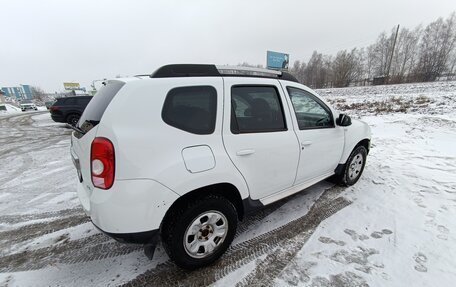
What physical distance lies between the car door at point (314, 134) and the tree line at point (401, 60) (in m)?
48.3

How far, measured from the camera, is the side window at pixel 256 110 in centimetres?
222

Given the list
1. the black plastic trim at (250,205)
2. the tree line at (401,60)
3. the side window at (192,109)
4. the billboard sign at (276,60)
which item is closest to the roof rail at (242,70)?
the side window at (192,109)

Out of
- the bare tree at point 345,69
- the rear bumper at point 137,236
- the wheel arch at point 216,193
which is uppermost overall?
the bare tree at point 345,69

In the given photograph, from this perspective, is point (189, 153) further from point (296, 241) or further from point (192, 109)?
point (296, 241)

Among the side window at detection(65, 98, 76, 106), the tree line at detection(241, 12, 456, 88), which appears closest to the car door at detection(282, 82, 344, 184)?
the side window at detection(65, 98, 76, 106)

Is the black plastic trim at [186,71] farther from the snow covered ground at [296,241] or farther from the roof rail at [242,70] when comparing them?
the snow covered ground at [296,241]

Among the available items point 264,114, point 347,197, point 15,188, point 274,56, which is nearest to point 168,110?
point 264,114

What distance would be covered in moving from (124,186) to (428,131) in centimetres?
872

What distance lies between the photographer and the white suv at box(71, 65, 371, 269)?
5.54 ft

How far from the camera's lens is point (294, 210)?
321 centimetres

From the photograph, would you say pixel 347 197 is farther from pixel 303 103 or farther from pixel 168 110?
pixel 168 110

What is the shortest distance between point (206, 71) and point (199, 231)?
5.10ft

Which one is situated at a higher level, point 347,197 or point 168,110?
point 168,110

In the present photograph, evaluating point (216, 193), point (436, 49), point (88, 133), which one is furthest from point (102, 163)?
point (436, 49)
